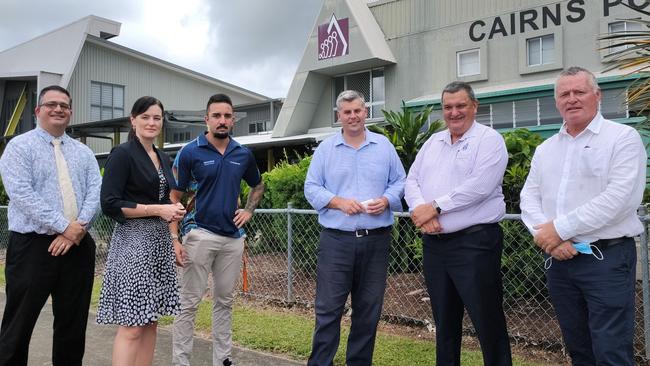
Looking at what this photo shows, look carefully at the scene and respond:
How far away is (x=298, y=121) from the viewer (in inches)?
793

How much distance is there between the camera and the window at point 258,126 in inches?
1064

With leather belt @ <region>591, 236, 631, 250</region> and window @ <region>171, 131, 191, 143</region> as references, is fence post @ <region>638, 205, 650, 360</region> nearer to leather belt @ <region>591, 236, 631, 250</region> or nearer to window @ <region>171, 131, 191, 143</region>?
leather belt @ <region>591, 236, 631, 250</region>

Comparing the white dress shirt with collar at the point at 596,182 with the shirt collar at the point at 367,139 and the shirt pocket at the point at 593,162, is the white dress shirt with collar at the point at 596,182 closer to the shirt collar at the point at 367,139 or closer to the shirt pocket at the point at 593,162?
the shirt pocket at the point at 593,162

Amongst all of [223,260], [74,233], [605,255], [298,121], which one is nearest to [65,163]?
[74,233]

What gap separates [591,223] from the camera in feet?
9.28

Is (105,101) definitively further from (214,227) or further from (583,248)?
(583,248)

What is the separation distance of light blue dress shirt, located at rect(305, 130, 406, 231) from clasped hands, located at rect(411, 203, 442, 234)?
317 mm

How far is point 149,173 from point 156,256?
57 cm

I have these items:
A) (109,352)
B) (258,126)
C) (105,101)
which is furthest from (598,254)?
(105,101)

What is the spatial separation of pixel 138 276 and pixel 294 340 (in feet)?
6.38

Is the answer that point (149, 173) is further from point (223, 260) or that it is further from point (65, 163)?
point (223, 260)

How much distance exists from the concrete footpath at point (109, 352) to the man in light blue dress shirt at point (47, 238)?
39.5 inches

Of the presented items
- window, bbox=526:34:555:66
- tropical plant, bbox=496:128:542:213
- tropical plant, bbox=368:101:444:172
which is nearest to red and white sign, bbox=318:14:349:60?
window, bbox=526:34:555:66

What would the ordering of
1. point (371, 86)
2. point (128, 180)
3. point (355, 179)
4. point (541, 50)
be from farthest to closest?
point (371, 86) → point (541, 50) → point (355, 179) → point (128, 180)
